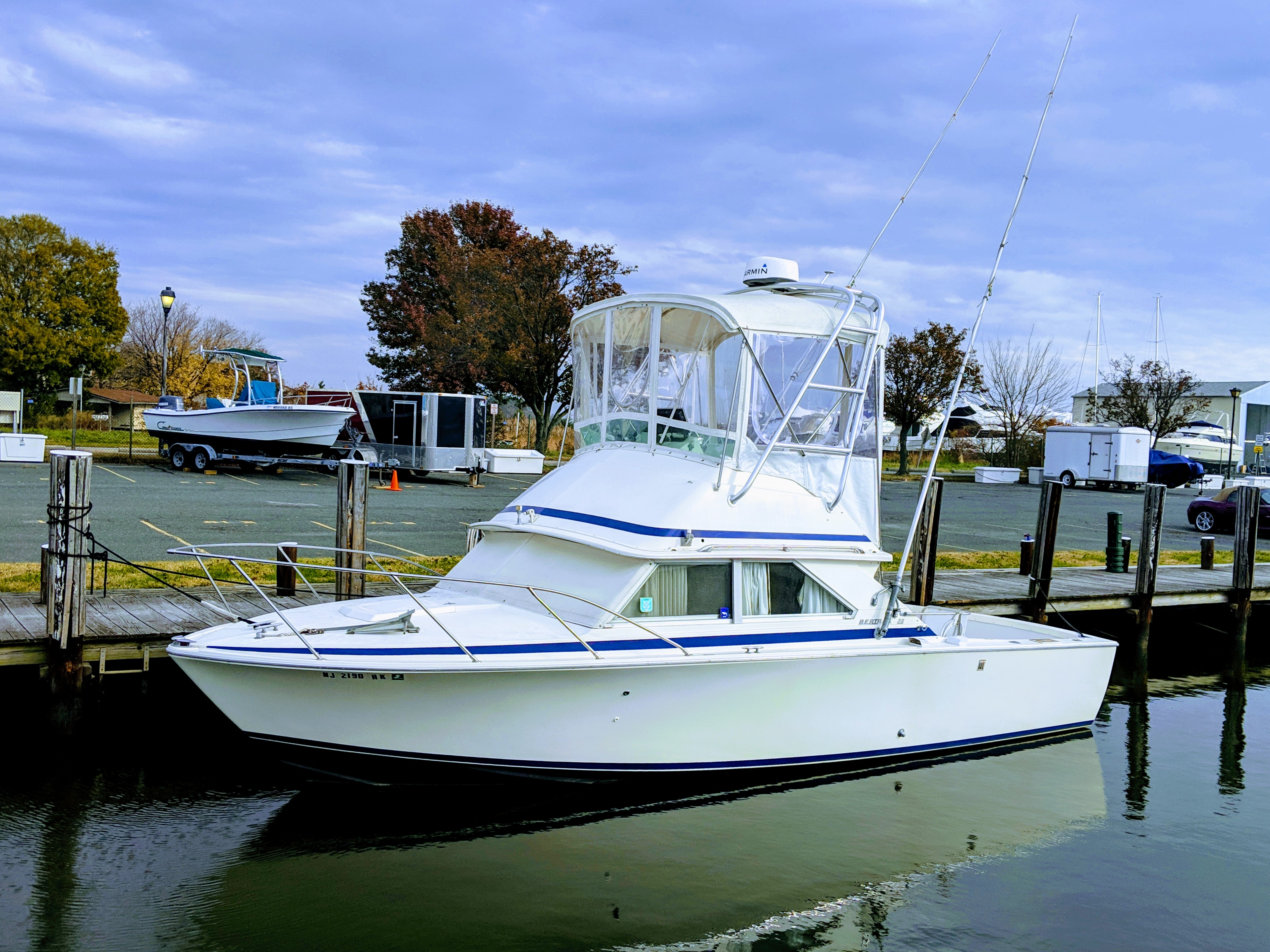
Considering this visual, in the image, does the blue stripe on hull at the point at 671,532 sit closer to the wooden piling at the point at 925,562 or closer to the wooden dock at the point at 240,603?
the wooden dock at the point at 240,603

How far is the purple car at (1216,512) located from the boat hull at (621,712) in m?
19.4

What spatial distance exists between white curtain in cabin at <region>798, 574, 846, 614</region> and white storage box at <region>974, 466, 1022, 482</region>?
35.3m

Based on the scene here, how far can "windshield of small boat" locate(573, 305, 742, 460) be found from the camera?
813cm

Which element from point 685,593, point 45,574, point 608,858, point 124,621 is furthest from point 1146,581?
point 45,574

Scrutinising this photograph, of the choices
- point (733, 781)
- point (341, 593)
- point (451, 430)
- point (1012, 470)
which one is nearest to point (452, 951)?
point (733, 781)

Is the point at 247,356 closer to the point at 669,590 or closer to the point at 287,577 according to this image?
the point at 287,577

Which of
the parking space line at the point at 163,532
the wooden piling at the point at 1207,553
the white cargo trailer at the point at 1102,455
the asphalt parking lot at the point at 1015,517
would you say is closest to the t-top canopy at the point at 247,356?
the parking space line at the point at 163,532

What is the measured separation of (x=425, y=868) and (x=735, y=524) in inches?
128

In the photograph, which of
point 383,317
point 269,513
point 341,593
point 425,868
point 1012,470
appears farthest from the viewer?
point 383,317

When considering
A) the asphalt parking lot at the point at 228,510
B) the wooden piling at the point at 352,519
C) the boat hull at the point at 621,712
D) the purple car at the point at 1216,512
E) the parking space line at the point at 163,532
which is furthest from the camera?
the purple car at the point at 1216,512

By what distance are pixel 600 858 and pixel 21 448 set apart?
24.9 metres

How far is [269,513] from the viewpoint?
1756 cm

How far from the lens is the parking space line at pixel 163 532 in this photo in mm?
13750

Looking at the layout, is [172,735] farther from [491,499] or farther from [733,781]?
[491,499]
